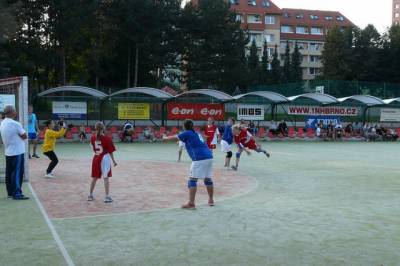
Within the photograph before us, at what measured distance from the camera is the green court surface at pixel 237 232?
6.31m

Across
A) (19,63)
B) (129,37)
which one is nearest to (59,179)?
(19,63)

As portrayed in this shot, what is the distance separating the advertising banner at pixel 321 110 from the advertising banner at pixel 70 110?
14.6 m

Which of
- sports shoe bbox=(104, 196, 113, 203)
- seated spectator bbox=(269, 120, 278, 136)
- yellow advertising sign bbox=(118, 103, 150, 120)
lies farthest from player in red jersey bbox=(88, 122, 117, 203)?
seated spectator bbox=(269, 120, 278, 136)

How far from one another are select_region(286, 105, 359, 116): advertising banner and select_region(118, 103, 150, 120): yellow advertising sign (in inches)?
421

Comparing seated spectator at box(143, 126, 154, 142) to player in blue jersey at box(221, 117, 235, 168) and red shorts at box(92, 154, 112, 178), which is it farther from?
red shorts at box(92, 154, 112, 178)

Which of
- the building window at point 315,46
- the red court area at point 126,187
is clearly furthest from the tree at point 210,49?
the building window at point 315,46

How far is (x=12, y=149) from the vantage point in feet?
34.3

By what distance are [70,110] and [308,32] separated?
283 feet

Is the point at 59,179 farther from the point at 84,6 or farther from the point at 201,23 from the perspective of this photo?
the point at 201,23

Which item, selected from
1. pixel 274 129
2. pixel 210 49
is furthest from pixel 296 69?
pixel 274 129

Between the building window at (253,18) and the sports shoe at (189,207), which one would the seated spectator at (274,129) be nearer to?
the sports shoe at (189,207)

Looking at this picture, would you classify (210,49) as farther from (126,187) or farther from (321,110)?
(126,187)

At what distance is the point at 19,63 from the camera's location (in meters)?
39.1

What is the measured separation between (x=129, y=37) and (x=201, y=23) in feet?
29.1
